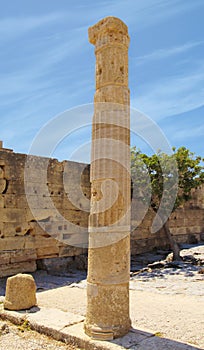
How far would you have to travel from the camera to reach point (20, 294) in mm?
6441

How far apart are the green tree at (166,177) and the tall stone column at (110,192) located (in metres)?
6.85

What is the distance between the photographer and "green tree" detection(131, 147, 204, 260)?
12211mm

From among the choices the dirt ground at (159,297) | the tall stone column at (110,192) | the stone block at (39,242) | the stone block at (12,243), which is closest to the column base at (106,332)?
the tall stone column at (110,192)

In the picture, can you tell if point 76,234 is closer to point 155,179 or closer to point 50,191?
point 50,191

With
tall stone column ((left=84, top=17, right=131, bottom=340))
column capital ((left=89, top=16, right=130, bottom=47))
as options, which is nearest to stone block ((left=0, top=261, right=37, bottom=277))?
tall stone column ((left=84, top=17, right=131, bottom=340))

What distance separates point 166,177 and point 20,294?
7.25 meters

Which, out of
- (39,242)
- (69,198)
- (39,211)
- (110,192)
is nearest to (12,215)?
(39,211)

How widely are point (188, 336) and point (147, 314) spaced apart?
1.31 meters

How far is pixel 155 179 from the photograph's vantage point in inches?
479

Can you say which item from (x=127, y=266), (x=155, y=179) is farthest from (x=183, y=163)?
(x=127, y=266)

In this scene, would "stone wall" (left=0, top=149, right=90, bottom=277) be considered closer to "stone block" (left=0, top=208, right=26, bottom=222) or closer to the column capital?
"stone block" (left=0, top=208, right=26, bottom=222)

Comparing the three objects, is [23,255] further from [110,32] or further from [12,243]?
[110,32]

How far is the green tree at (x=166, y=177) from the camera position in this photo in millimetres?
12211

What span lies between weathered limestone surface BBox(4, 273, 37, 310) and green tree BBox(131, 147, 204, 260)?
6.57 metres
